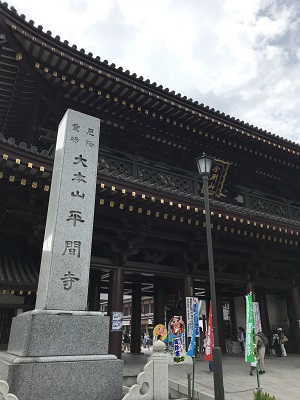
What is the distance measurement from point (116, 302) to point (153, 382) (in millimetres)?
4393

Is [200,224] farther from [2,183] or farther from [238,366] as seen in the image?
[2,183]

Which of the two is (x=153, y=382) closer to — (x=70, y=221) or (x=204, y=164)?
(x=70, y=221)

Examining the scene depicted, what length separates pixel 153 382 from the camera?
5.09 meters

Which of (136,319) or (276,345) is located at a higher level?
(136,319)

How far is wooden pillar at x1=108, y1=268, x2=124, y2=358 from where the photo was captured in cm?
896

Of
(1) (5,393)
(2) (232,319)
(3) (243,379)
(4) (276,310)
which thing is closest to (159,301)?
(2) (232,319)

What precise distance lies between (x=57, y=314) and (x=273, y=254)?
31.5ft

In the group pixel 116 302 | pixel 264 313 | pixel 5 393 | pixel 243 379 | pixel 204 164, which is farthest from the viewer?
pixel 264 313

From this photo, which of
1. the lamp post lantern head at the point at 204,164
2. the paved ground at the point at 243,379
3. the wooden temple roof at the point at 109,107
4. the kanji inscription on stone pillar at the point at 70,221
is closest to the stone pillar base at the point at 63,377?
the kanji inscription on stone pillar at the point at 70,221

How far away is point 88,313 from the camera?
17.3 feet

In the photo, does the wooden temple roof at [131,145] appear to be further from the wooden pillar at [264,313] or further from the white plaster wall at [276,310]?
the white plaster wall at [276,310]

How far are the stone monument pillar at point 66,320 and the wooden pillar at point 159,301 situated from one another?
26.7ft

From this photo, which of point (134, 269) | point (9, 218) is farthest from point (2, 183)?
point (134, 269)

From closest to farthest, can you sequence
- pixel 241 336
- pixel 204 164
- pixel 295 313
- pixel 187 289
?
pixel 204 164
pixel 187 289
pixel 295 313
pixel 241 336
